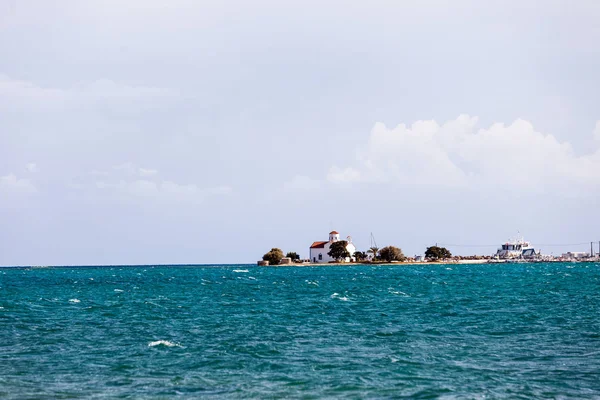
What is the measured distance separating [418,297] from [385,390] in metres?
50.8

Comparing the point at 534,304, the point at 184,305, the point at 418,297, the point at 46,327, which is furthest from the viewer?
the point at 418,297

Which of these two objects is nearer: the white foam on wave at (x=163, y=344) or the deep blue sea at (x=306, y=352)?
the deep blue sea at (x=306, y=352)

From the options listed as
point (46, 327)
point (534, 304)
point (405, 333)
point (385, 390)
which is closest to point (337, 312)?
point (405, 333)

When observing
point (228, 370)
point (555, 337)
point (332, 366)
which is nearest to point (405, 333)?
point (555, 337)

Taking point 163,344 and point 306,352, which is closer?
point 306,352

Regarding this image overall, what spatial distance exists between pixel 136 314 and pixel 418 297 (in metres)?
33.6

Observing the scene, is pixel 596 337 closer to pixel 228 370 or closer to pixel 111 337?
pixel 228 370

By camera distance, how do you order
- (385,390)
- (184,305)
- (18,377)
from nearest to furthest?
1. (385,390)
2. (18,377)
3. (184,305)

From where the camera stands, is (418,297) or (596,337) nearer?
(596,337)

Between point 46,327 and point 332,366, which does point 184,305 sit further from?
point 332,366

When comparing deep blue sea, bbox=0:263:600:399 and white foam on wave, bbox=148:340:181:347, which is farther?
white foam on wave, bbox=148:340:181:347

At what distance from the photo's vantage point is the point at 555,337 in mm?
41719

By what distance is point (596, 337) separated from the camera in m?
41.1

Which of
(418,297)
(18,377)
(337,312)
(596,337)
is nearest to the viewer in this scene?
(18,377)
